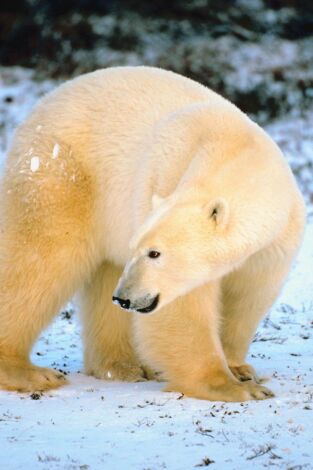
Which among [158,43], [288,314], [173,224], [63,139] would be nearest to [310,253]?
[288,314]

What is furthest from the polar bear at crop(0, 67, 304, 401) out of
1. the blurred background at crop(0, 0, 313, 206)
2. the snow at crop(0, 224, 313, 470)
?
the blurred background at crop(0, 0, 313, 206)

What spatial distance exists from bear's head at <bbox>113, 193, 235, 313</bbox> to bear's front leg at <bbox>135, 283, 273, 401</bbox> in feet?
1.46

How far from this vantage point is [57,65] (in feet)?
61.0

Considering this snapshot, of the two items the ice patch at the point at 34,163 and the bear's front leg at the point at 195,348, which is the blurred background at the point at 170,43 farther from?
the bear's front leg at the point at 195,348

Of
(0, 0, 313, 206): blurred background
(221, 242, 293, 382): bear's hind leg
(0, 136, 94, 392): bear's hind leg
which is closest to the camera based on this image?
(221, 242, 293, 382): bear's hind leg

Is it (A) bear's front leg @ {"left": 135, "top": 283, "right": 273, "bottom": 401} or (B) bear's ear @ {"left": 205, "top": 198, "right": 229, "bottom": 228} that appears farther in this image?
(A) bear's front leg @ {"left": 135, "top": 283, "right": 273, "bottom": 401}

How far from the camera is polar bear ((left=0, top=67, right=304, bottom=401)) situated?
13.9 ft

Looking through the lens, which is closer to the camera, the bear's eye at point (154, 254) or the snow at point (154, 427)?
→ the snow at point (154, 427)

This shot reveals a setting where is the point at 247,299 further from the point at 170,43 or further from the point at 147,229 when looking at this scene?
the point at 170,43

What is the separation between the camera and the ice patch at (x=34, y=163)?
527 centimetres

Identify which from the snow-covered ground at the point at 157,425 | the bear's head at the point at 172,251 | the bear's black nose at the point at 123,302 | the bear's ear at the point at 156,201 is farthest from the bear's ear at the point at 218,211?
the snow-covered ground at the point at 157,425

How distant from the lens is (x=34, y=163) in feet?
17.4

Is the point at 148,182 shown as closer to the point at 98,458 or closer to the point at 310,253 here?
the point at 98,458

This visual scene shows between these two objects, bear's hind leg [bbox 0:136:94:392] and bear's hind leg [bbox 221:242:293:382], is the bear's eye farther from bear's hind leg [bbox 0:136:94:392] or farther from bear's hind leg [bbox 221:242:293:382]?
bear's hind leg [bbox 0:136:94:392]
